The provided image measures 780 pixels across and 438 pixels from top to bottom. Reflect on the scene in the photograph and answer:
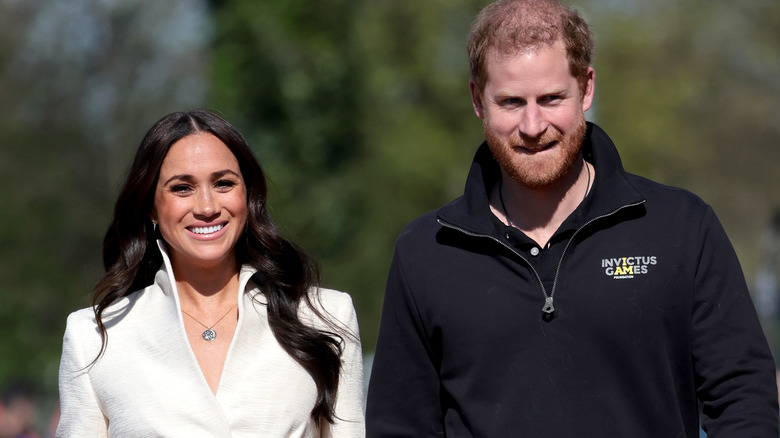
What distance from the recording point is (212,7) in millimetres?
17547

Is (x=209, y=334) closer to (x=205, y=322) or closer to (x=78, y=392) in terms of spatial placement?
(x=205, y=322)

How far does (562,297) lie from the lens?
3.76 m

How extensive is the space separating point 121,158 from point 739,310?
75.8 feet

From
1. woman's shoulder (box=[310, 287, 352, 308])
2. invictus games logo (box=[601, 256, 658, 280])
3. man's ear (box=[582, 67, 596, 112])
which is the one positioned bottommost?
woman's shoulder (box=[310, 287, 352, 308])

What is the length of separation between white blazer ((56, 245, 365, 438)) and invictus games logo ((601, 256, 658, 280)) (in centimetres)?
129

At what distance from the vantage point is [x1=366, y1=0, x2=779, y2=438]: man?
144 inches

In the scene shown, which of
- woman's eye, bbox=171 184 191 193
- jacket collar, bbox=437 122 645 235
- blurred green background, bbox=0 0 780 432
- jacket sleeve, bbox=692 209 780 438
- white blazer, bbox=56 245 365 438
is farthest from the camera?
blurred green background, bbox=0 0 780 432

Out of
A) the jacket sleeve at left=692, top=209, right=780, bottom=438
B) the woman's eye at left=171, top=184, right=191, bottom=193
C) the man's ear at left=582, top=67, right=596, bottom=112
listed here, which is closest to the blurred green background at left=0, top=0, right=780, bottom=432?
the woman's eye at left=171, top=184, right=191, bottom=193

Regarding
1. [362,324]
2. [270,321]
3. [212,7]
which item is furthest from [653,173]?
[270,321]

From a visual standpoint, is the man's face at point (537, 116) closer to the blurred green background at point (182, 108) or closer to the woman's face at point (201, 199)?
the woman's face at point (201, 199)

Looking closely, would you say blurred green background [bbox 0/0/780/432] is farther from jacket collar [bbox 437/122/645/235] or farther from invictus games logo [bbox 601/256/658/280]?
invictus games logo [bbox 601/256/658/280]

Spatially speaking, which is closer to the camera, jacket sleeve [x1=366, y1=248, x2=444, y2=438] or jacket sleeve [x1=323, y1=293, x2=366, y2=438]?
jacket sleeve [x1=366, y1=248, x2=444, y2=438]

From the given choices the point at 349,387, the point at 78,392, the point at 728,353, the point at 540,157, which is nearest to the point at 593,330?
the point at 728,353

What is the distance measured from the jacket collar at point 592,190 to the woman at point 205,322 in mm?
853
